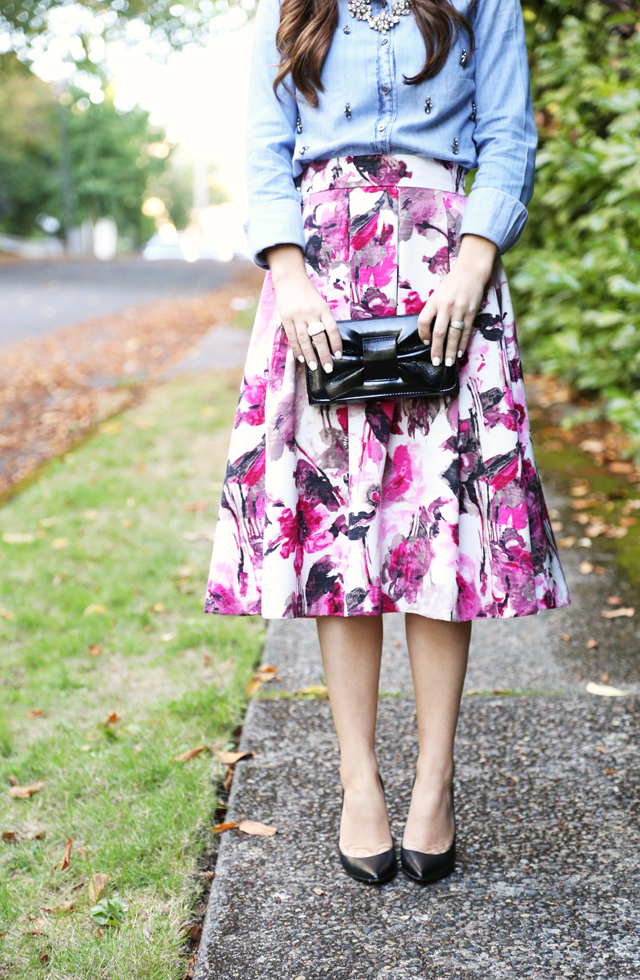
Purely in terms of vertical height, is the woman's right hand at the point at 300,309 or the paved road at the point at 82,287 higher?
the paved road at the point at 82,287

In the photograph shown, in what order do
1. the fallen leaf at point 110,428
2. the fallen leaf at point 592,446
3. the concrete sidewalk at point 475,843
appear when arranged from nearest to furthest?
the concrete sidewalk at point 475,843, the fallen leaf at point 592,446, the fallen leaf at point 110,428

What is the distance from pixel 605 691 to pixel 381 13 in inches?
64.7

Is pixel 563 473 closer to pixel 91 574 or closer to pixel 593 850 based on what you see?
pixel 91 574

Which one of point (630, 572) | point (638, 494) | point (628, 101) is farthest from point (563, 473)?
point (628, 101)

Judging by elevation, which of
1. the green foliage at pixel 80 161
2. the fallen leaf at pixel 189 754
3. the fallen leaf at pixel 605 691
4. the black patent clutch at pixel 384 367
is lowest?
the fallen leaf at pixel 189 754

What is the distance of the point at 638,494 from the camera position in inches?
147

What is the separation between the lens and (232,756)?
6.57 ft

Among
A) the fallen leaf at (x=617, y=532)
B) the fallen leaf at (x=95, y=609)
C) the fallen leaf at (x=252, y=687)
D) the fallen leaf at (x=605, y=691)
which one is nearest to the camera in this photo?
the fallen leaf at (x=605, y=691)

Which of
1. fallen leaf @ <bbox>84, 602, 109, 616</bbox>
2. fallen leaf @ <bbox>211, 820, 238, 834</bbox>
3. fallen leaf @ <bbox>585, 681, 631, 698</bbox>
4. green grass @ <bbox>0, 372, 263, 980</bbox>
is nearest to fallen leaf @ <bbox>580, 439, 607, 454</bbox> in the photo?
green grass @ <bbox>0, 372, 263, 980</bbox>

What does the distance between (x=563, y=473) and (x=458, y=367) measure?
9.15ft

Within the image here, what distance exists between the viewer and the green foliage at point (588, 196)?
3.55 meters

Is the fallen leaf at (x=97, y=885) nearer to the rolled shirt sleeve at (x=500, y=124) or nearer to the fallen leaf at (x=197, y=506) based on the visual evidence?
the rolled shirt sleeve at (x=500, y=124)

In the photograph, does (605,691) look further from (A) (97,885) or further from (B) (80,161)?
(B) (80,161)

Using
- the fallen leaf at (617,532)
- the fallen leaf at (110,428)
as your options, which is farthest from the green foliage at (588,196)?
the fallen leaf at (110,428)
